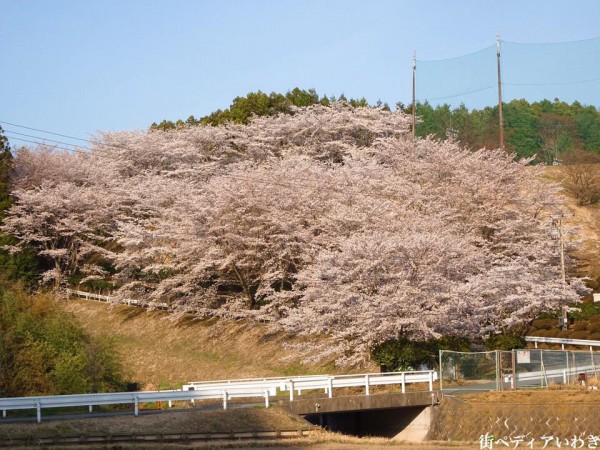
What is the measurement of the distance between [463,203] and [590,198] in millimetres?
20527

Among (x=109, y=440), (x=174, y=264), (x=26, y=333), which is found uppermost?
(x=174, y=264)

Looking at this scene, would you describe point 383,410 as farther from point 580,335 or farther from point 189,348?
point 189,348

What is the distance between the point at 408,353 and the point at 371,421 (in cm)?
506

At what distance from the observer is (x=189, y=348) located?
5081cm

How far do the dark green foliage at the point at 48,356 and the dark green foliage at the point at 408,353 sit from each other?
11051mm

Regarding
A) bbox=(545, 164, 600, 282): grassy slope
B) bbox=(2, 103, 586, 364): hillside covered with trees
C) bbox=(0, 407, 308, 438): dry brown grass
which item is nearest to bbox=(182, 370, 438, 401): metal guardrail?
bbox=(0, 407, 308, 438): dry brown grass

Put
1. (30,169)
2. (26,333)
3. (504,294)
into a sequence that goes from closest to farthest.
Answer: (26,333) → (504,294) → (30,169)

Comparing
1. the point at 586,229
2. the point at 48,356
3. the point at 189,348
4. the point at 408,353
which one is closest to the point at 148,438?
the point at 48,356

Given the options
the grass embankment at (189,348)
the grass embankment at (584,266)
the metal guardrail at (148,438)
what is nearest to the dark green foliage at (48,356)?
the grass embankment at (189,348)

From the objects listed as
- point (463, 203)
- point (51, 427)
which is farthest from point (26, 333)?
point (463, 203)

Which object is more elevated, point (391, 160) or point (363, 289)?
point (391, 160)

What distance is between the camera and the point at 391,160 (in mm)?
63094

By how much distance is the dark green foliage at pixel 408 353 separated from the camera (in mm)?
39156

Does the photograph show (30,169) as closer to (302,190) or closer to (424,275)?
(302,190)
